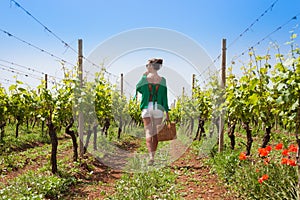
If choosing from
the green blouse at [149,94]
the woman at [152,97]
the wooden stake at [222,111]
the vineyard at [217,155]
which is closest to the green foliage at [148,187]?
the vineyard at [217,155]

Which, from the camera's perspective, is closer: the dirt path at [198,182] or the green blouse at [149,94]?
the dirt path at [198,182]

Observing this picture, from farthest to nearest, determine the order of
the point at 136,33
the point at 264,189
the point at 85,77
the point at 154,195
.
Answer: the point at 136,33 → the point at 85,77 → the point at 154,195 → the point at 264,189

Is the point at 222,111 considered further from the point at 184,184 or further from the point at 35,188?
the point at 35,188

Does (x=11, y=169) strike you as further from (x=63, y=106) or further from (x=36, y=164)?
(x=63, y=106)

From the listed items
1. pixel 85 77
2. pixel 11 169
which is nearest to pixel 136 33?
pixel 85 77

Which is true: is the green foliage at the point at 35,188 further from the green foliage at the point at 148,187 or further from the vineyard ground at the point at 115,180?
the green foliage at the point at 148,187

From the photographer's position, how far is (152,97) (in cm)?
592

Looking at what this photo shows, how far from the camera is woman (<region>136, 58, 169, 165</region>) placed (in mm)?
5883

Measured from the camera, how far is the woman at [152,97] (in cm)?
588

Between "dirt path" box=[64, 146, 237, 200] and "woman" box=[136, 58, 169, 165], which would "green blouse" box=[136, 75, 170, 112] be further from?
"dirt path" box=[64, 146, 237, 200]

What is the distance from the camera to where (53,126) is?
235 inches

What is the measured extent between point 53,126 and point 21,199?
229 cm

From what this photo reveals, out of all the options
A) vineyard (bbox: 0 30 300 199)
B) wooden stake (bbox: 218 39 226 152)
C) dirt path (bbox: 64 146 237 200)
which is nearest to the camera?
vineyard (bbox: 0 30 300 199)

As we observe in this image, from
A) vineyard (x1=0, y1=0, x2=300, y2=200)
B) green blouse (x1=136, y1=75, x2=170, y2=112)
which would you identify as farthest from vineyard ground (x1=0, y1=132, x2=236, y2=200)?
green blouse (x1=136, y1=75, x2=170, y2=112)
